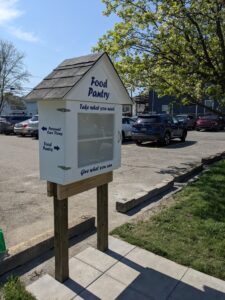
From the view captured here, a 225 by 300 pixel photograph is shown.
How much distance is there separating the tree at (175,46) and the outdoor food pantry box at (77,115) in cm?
461

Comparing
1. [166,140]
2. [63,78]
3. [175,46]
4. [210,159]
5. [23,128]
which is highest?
[175,46]

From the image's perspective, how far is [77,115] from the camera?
10.3 ft

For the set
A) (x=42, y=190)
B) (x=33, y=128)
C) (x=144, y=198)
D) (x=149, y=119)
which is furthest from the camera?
(x=33, y=128)

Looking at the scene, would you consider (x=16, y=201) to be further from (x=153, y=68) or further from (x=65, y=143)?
(x=153, y=68)

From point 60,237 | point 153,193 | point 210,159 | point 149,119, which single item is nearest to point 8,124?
point 149,119

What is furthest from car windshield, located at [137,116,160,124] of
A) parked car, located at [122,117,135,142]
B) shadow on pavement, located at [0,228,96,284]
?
shadow on pavement, located at [0,228,96,284]

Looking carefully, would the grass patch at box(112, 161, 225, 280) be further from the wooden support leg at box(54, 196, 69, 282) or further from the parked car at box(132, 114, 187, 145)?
the parked car at box(132, 114, 187, 145)

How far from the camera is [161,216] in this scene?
16.8 ft

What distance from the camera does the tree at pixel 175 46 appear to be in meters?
7.45

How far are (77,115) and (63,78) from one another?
1.51 feet

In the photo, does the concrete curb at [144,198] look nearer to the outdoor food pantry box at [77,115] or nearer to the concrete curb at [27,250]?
the concrete curb at [27,250]

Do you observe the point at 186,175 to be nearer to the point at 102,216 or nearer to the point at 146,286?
the point at 102,216

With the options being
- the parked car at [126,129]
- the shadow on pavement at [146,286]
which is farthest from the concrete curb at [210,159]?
the parked car at [126,129]

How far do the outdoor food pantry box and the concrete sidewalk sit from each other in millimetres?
1087
